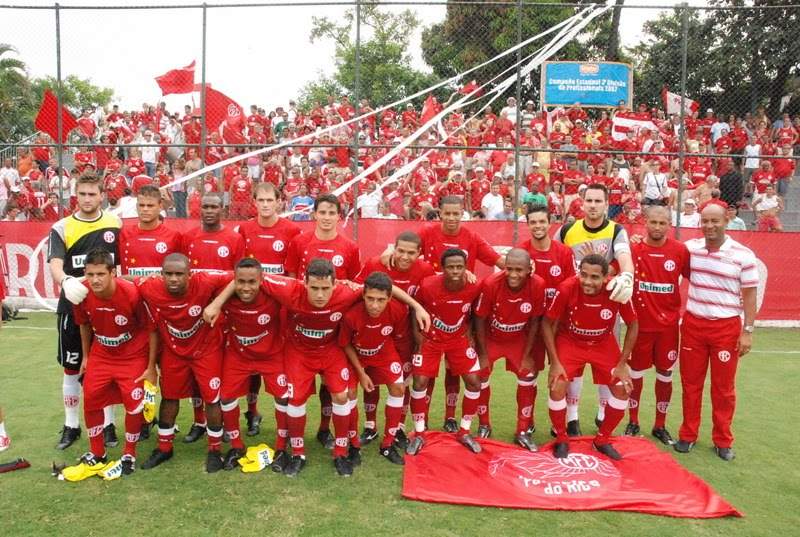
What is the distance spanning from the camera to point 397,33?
93.4 ft

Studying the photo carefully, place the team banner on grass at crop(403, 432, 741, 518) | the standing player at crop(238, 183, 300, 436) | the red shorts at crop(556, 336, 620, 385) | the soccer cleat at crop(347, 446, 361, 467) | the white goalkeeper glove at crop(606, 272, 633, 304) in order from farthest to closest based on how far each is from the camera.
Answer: the standing player at crop(238, 183, 300, 436) < the red shorts at crop(556, 336, 620, 385) < the soccer cleat at crop(347, 446, 361, 467) < the white goalkeeper glove at crop(606, 272, 633, 304) < the team banner on grass at crop(403, 432, 741, 518)

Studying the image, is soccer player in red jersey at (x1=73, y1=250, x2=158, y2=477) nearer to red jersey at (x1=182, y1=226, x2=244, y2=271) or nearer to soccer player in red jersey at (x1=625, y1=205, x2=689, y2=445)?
red jersey at (x1=182, y1=226, x2=244, y2=271)

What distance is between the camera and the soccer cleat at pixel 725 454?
18.4 ft

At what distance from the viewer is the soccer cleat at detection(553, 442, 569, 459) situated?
5453 millimetres

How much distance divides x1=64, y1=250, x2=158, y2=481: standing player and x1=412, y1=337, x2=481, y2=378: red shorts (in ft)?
7.14

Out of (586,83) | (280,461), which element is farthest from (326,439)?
(586,83)

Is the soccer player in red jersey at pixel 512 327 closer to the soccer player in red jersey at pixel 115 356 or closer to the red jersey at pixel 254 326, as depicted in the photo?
the red jersey at pixel 254 326

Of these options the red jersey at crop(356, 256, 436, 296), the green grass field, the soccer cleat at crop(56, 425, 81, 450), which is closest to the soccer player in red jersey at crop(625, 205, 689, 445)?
the green grass field

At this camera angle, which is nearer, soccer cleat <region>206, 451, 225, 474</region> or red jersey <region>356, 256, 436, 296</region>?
soccer cleat <region>206, 451, 225, 474</region>

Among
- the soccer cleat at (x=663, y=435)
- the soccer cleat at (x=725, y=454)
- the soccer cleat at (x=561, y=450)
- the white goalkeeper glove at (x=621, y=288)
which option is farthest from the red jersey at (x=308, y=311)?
the soccer cleat at (x=725, y=454)

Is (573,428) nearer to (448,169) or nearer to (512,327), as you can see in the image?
(512,327)

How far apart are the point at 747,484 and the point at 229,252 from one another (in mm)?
4671

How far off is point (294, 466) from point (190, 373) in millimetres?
1128

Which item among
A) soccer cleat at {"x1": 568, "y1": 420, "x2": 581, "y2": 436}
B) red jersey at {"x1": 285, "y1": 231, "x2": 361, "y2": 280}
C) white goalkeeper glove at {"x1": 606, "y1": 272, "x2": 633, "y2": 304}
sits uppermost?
red jersey at {"x1": 285, "y1": 231, "x2": 361, "y2": 280}
